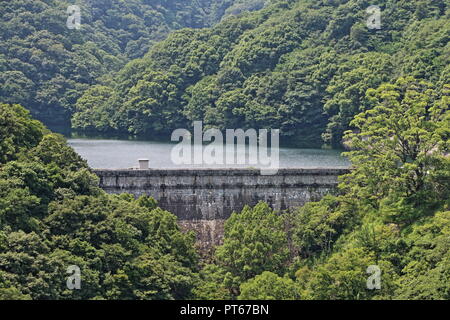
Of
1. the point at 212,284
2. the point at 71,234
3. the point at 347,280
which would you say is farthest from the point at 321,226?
the point at 71,234

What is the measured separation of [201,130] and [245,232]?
153ft

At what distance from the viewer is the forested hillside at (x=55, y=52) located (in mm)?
107375

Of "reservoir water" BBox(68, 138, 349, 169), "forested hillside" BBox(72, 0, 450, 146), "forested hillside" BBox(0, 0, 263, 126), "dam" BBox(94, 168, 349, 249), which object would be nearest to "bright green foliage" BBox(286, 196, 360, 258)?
"dam" BBox(94, 168, 349, 249)

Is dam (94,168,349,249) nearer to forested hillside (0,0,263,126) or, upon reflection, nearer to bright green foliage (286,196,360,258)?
bright green foliage (286,196,360,258)

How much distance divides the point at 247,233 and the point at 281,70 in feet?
164

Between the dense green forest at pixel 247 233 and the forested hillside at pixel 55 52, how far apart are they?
59999 millimetres

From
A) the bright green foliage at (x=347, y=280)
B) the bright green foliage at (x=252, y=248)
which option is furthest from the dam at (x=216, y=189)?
the bright green foliage at (x=347, y=280)

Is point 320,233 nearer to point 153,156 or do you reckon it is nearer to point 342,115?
point 153,156

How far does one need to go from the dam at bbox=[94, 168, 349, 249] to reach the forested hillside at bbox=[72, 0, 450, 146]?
31.4 meters

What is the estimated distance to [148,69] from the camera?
339ft

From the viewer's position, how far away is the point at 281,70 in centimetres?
9519

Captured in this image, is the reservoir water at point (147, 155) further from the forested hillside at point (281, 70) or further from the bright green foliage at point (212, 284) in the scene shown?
the bright green foliage at point (212, 284)

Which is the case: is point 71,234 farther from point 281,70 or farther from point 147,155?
point 281,70

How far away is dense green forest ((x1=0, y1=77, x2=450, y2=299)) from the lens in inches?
1577
